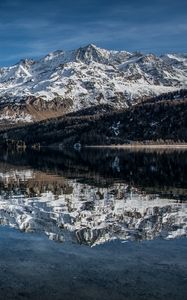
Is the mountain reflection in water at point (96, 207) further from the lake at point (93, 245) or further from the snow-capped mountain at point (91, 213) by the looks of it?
the lake at point (93, 245)

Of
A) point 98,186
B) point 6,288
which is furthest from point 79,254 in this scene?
point 98,186

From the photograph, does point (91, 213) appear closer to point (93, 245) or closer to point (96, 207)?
point (96, 207)

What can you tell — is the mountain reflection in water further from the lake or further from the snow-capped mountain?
the lake

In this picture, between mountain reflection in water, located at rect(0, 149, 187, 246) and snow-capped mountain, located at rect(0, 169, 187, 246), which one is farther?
mountain reflection in water, located at rect(0, 149, 187, 246)

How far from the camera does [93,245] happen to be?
144ft

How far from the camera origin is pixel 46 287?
3244cm

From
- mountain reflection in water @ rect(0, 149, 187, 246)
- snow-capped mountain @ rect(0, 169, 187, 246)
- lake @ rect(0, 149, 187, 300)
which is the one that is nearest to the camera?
lake @ rect(0, 149, 187, 300)

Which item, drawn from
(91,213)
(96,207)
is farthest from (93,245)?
(96,207)

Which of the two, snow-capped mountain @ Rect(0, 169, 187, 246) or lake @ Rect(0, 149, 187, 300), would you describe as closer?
lake @ Rect(0, 149, 187, 300)

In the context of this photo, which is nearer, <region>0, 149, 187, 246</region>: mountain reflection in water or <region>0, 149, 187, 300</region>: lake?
<region>0, 149, 187, 300</region>: lake

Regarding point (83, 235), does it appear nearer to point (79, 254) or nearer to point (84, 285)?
point (79, 254)

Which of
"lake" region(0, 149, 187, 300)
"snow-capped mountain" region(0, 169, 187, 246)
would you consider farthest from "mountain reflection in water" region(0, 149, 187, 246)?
"lake" region(0, 149, 187, 300)

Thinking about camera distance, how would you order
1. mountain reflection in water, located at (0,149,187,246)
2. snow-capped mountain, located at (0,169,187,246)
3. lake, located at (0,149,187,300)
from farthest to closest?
mountain reflection in water, located at (0,149,187,246)
snow-capped mountain, located at (0,169,187,246)
lake, located at (0,149,187,300)

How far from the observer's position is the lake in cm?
3244
